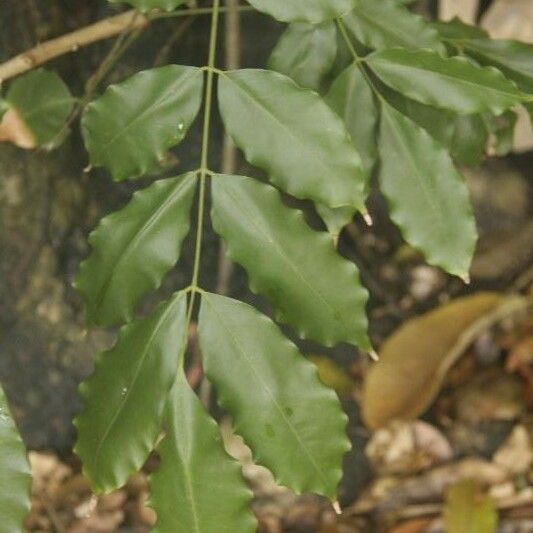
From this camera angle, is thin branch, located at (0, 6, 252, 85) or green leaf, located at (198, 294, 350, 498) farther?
thin branch, located at (0, 6, 252, 85)

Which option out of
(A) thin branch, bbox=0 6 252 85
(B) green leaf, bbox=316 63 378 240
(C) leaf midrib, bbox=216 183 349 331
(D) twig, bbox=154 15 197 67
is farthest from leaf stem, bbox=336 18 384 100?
(D) twig, bbox=154 15 197 67

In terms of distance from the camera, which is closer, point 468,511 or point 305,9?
point 305,9

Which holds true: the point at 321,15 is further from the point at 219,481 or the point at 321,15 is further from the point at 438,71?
the point at 219,481

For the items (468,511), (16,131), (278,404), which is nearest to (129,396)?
(278,404)

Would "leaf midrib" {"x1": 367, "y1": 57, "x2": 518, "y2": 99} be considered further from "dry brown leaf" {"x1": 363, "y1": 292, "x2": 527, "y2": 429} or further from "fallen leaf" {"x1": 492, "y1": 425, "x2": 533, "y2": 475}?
"fallen leaf" {"x1": 492, "y1": 425, "x2": 533, "y2": 475}

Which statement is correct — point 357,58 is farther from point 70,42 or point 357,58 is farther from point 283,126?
point 70,42

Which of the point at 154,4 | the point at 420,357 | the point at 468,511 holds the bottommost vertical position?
the point at 468,511

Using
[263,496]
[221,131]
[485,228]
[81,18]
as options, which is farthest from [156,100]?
[485,228]
